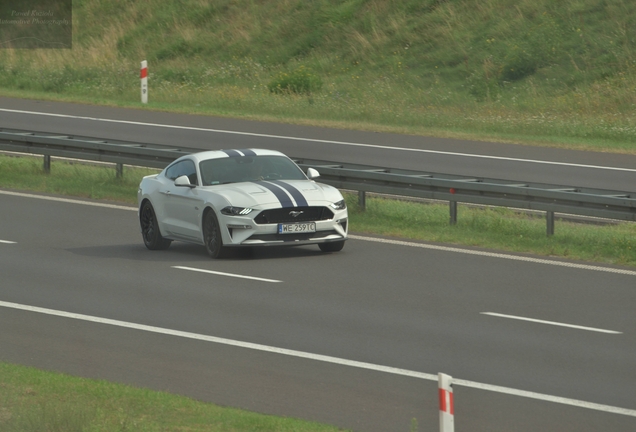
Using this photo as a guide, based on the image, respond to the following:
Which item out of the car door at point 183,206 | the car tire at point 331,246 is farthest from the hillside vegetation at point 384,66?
the car door at point 183,206

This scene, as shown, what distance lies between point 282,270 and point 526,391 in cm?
602

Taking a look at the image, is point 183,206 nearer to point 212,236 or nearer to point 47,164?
point 212,236

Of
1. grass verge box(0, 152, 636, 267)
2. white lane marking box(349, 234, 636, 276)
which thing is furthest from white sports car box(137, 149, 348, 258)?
grass verge box(0, 152, 636, 267)

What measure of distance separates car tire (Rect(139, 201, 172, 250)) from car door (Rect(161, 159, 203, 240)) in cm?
27

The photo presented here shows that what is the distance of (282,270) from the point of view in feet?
48.0

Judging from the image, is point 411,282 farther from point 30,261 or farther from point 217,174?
point 30,261

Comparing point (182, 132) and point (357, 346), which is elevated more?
point (182, 132)

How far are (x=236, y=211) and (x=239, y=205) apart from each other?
0.09 meters

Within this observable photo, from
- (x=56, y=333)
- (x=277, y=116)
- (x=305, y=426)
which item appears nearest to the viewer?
(x=305, y=426)

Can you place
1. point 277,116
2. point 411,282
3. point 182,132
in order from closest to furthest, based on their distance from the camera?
point 411,282
point 182,132
point 277,116

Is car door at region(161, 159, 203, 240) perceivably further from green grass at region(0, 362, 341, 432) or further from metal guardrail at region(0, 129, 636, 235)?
green grass at region(0, 362, 341, 432)

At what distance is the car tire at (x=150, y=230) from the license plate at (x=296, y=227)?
90.1 inches

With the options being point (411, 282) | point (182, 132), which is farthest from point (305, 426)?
point (182, 132)

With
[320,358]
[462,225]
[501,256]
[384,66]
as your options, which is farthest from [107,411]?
[384,66]
